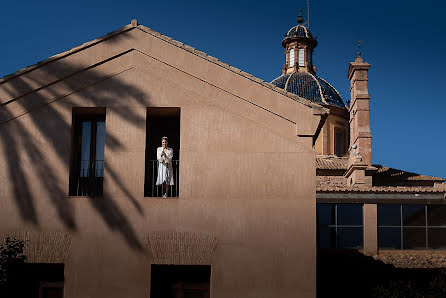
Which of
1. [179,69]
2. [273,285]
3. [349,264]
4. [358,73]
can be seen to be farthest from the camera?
[358,73]

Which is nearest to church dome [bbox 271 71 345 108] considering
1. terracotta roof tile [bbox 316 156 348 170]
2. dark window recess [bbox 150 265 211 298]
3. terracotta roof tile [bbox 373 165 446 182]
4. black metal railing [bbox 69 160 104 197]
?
terracotta roof tile [bbox 316 156 348 170]

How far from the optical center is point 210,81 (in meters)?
15.2

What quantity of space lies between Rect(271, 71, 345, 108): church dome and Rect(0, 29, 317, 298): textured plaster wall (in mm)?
39919

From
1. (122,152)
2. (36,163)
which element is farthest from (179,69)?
(36,163)

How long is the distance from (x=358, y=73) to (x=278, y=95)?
115ft

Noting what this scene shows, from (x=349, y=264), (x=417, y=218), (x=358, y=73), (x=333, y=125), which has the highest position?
(x=358, y=73)

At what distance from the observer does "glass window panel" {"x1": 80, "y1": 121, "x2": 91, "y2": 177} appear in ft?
52.0

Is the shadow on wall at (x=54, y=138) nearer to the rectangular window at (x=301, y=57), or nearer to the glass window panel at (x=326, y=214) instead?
the glass window panel at (x=326, y=214)

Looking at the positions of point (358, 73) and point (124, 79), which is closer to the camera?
point (124, 79)

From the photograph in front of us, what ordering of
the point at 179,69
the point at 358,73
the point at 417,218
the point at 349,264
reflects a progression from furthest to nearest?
the point at 358,73 < the point at 417,218 < the point at 349,264 < the point at 179,69

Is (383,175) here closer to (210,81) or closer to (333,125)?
(333,125)

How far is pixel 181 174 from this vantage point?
14977mm

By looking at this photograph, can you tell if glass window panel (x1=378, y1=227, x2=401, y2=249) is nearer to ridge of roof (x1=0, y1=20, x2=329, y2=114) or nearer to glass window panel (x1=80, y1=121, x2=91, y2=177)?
ridge of roof (x1=0, y1=20, x2=329, y2=114)

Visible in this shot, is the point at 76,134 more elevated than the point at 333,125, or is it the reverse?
the point at 333,125
